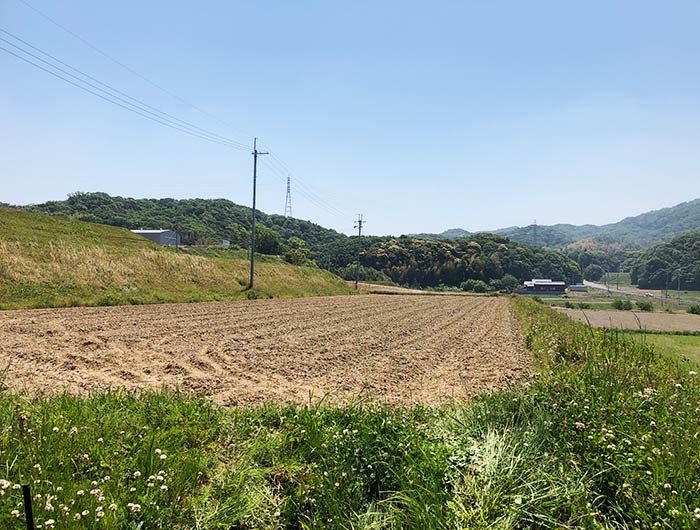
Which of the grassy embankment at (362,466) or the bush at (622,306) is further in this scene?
the bush at (622,306)

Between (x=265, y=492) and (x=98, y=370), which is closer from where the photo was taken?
(x=265, y=492)

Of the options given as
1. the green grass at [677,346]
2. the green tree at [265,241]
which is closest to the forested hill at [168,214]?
the green tree at [265,241]

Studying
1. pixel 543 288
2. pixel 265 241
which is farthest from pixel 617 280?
pixel 265 241

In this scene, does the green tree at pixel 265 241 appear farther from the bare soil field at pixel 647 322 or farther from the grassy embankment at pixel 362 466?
the grassy embankment at pixel 362 466

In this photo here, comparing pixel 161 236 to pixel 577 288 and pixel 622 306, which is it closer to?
pixel 622 306

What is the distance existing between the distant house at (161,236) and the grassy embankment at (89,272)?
34.2m

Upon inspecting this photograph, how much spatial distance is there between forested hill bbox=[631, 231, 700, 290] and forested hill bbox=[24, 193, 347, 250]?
136m

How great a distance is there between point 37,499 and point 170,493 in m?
0.87

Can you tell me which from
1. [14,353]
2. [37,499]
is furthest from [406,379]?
[14,353]

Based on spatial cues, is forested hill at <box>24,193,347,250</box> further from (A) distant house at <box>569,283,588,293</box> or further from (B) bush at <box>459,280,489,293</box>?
(A) distant house at <box>569,283,588,293</box>

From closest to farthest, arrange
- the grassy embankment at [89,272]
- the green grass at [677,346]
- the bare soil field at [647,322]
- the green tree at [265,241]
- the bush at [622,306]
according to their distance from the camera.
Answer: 1. the green grass at [677,346]
2. the grassy embankment at [89,272]
3. the bare soil field at [647,322]
4. the bush at [622,306]
5. the green tree at [265,241]

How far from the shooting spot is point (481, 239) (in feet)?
502

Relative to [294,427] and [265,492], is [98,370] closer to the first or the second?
[294,427]

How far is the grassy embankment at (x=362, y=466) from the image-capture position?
2.78 meters
